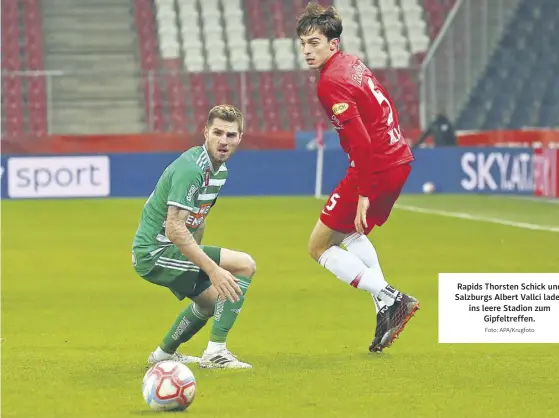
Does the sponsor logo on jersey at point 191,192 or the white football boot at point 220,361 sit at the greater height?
the sponsor logo on jersey at point 191,192

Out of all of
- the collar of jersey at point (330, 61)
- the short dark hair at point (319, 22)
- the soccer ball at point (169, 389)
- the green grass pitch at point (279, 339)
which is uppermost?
the short dark hair at point (319, 22)

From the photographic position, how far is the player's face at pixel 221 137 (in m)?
7.42

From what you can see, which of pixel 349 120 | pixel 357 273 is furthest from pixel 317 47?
pixel 357 273

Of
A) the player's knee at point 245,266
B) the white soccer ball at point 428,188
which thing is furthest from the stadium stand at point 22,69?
the player's knee at point 245,266

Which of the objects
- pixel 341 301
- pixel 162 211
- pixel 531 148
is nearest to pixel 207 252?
pixel 162 211

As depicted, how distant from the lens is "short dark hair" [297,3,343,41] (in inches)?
321

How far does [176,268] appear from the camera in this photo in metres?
7.69

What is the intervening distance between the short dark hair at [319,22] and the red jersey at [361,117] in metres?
0.18

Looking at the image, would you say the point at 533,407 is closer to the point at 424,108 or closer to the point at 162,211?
the point at 162,211

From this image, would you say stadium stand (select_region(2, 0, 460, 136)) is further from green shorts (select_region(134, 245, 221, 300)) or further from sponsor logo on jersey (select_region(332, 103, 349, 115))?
green shorts (select_region(134, 245, 221, 300))

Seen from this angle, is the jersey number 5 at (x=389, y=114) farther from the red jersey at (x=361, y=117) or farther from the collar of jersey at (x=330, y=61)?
the collar of jersey at (x=330, y=61)

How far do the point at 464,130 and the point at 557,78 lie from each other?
2496 mm

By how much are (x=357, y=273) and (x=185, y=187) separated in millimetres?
1690

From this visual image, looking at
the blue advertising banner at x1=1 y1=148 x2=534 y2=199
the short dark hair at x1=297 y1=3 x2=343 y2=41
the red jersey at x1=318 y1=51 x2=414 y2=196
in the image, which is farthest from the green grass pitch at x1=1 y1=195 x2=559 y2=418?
the blue advertising banner at x1=1 y1=148 x2=534 y2=199
